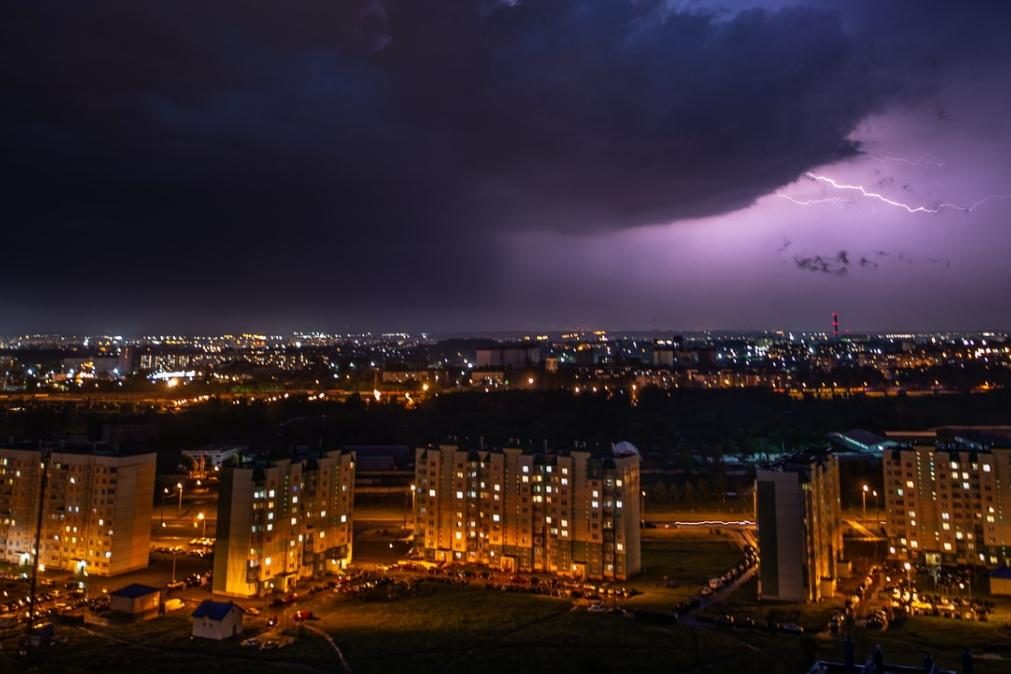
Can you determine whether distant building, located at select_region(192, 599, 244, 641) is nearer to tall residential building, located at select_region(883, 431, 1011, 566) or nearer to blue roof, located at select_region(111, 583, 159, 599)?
blue roof, located at select_region(111, 583, 159, 599)

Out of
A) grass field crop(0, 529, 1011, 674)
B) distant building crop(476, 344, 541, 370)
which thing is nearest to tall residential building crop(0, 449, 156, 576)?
grass field crop(0, 529, 1011, 674)

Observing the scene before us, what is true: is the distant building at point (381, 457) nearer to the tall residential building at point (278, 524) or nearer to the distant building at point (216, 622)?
the tall residential building at point (278, 524)

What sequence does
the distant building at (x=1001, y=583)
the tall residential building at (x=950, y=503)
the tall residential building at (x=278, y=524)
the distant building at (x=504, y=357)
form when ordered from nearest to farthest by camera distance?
the tall residential building at (x=278, y=524) → the distant building at (x=1001, y=583) → the tall residential building at (x=950, y=503) → the distant building at (x=504, y=357)

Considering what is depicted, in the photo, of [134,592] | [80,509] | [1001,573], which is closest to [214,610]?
[134,592]

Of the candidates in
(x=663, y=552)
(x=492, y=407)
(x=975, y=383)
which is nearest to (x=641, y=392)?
(x=492, y=407)

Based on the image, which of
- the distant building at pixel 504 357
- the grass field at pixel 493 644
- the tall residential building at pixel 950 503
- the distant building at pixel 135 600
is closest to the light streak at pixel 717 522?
the tall residential building at pixel 950 503
